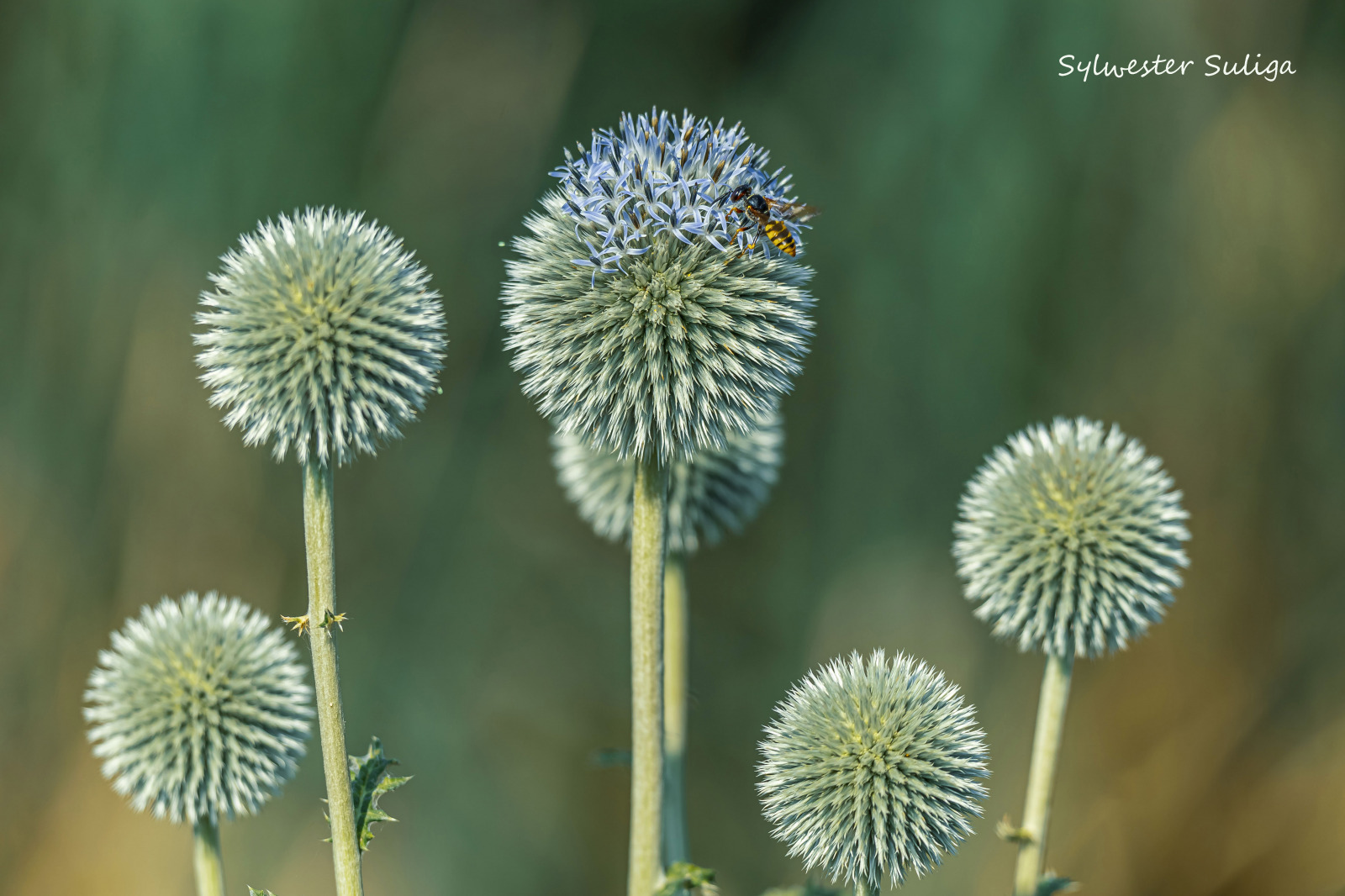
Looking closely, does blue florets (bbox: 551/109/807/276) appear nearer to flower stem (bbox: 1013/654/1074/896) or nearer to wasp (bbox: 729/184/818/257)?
wasp (bbox: 729/184/818/257)

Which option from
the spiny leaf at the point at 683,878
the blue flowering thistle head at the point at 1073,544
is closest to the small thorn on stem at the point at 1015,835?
the blue flowering thistle head at the point at 1073,544

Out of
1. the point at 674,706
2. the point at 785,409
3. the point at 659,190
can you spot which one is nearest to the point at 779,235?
the point at 659,190

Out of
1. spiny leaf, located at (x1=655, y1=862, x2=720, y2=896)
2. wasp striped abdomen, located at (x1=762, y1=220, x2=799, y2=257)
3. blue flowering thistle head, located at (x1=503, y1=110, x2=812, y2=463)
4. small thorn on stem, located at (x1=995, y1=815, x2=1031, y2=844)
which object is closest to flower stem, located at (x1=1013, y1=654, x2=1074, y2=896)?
small thorn on stem, located at (x1=995, y1=815, x2=1031, y2=844)

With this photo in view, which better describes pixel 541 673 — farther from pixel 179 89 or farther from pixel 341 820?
pixel 341 820

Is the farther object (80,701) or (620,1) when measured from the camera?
(620,1)

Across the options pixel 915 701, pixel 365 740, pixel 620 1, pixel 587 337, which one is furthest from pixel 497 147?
pixel 915 701

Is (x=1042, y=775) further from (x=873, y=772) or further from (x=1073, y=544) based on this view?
(x=873, y=772)

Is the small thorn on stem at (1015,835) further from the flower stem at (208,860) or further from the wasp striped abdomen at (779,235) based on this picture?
the flower stem at (208,860)
